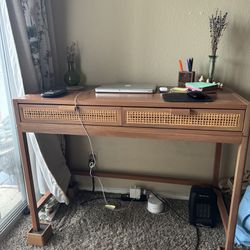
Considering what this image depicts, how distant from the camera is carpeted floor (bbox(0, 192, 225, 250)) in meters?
1.34

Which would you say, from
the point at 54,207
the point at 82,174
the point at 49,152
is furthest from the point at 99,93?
the point at 54,207

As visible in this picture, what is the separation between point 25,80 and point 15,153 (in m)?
0.49

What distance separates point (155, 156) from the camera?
1700 mm

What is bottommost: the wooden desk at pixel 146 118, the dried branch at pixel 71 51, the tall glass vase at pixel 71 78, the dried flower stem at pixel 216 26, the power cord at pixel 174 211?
the power cord at pixel 174 211

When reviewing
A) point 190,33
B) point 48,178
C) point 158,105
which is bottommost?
point 48,178

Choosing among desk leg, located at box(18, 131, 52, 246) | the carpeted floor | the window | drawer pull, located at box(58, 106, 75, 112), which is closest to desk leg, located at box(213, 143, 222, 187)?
the carpeted floor

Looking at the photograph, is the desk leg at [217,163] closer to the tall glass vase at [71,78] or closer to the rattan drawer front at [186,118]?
the rattan drawer front at [186,118]

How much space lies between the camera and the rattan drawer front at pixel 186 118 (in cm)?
100

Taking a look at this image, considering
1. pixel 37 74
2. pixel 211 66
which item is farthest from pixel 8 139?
pixel 211 66

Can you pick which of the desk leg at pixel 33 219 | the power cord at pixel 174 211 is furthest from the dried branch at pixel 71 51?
the power cord at pixel 174 211

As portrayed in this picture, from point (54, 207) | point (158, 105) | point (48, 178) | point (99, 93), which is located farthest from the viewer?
point (54, 207)

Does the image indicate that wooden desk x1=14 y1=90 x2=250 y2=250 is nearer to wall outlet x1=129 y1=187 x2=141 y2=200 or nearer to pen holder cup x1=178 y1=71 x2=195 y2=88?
pen holder cup x1=178 y1=71 x2=195 y2=88

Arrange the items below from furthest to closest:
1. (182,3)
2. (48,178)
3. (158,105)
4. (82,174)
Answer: (82,174) → (48,178) → (182,3) → (158,105)

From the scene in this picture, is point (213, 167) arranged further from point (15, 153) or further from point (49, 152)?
point (15, 153)
